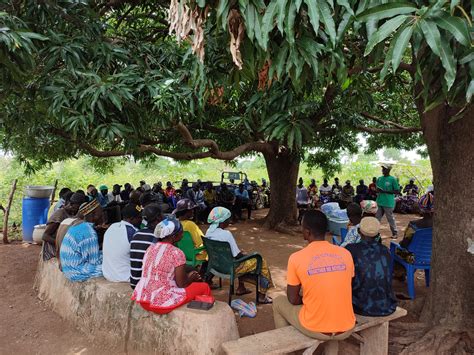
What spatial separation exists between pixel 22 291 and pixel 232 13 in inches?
195

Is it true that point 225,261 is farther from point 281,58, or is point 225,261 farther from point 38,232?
point 38,232

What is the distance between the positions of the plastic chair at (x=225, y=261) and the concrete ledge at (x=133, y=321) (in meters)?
0.80

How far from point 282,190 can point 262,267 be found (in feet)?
17.2

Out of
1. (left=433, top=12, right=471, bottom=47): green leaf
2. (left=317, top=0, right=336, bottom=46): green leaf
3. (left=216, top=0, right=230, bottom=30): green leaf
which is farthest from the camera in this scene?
(left=216, top=0, right=230, bottom=30): green leaf

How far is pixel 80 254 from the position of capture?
4141 mm

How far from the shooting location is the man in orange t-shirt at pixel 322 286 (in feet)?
8.79

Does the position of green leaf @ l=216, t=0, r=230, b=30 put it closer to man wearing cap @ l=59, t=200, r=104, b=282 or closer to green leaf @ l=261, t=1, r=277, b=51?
green leaf @ l=261, t=1, r=277, b=51

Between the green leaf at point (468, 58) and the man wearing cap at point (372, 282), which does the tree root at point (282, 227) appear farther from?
the green leaf at point (468, 58)

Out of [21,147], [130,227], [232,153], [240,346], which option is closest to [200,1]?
[240,346]

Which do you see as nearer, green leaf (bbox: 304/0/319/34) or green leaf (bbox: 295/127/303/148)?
green leaf (bbox: 304/0/319/34)

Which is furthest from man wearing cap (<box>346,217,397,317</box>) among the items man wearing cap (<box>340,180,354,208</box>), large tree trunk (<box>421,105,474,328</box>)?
man wearing cap (<box>340,180,354,208</box>)

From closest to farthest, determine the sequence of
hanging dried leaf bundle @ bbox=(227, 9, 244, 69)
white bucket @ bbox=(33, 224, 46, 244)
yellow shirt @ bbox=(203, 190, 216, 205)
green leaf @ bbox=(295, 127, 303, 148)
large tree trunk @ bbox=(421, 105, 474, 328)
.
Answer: hanging dried leaf bundle @ bbox=(227, 9, 244, 69) → large tree trunk @ bbox=(421, 105, 474, 328) → green leaf @ bbox=(295, 127, 303, 148) → white bucket @ bbox=(33, 224, 46, 244) → yellow shirt @ bbox=(203, 190, 216, 205)

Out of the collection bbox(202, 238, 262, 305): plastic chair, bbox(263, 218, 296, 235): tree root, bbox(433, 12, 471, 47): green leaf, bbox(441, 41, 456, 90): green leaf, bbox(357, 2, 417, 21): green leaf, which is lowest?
bbox(263, 218, 296, 235): tree root

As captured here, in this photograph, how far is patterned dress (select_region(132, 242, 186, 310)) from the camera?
3.26 meters
